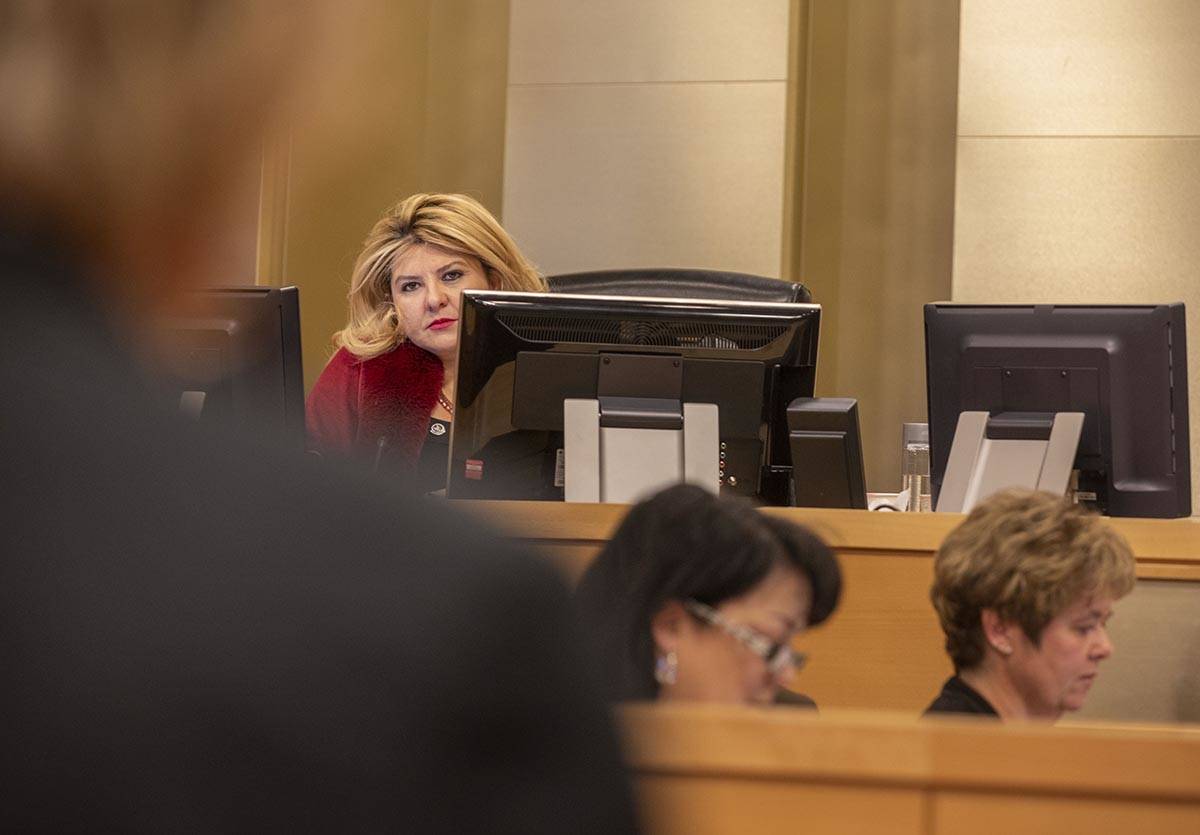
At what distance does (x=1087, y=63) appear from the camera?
16.6 feet

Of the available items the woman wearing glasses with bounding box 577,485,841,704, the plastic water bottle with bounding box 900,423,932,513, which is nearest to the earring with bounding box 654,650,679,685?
the woman wearing glasses with bounding box 577,485,841,704

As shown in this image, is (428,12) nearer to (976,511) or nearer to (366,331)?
(366,331)

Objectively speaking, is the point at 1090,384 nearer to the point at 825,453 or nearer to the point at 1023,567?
the point at 825,453

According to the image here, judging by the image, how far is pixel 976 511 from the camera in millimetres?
2197

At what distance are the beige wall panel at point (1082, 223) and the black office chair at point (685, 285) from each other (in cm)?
128

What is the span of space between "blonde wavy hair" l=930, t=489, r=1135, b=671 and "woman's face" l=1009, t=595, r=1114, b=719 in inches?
0.6

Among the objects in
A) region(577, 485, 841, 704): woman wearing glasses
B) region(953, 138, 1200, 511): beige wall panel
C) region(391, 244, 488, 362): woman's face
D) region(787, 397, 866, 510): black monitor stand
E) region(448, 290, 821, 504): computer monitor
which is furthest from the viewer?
region(953, 138, 1200, 511): beige wall panel

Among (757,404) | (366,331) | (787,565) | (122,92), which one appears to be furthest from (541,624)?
(366,331)

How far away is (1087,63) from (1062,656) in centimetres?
336

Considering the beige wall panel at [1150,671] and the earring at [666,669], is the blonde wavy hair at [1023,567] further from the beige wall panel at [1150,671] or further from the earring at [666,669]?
the earring at [666,669]

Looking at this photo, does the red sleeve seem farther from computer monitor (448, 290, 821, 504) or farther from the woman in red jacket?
computer monitor (448, 290, 821, 504)

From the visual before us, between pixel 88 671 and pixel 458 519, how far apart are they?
8 cm

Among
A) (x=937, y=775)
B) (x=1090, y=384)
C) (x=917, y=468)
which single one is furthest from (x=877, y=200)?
(x=937, y=775)

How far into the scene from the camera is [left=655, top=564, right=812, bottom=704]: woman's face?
1829 mm
